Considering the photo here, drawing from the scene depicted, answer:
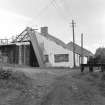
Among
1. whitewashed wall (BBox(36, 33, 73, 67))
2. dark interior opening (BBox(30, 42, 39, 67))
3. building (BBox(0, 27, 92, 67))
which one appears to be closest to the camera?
building (BBox(0, 27, 92, 67))

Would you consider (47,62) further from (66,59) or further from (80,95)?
(80,95)

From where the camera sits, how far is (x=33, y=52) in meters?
31.7

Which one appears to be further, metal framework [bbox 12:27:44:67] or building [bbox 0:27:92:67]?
metal framework [bbox 12:27:44:67]

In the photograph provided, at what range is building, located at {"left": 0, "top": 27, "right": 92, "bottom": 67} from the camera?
30962 mm

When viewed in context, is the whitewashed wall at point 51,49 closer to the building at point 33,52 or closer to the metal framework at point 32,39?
the building at point 33,52

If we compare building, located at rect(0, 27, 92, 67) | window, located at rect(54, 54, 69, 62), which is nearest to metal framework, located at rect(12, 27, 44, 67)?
building, located at rect(0, 27, 92, 67)

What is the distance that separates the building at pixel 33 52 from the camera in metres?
31.0

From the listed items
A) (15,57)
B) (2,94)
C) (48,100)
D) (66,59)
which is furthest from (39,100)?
(66,59)

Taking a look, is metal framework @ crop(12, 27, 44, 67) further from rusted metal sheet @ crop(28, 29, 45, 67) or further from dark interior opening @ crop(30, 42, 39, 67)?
dark interior opening @ crop(30, 42, 39, 67)

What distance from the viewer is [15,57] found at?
101 ft

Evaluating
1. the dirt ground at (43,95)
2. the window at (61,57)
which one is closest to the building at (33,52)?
the window at (61,57)

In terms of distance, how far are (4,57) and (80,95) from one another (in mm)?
24794

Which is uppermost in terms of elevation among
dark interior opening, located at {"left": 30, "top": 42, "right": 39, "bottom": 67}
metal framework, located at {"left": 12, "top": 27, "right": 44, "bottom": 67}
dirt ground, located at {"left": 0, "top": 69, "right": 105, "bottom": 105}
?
metal framework, located at {"left": 12, "top": 27, "right": 44, "bottom": 67}

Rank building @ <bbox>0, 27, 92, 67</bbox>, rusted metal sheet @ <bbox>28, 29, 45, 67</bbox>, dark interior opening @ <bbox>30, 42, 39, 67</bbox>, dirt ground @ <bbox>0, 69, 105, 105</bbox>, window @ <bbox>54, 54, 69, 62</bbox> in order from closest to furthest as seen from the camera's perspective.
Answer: dirt ground @ <bbox>0, 69, 105, 105</bbox>
building @ <bbox>0, 27, 92, 67</bbox>
rusted metal sheet @ <bbox>28, 29, 45, 67</bbox>
dark interior opening @ <bbox>30, 42, 39, 67</bbox>
window @ <bbox>54, 54, 69, 62</bbox>
